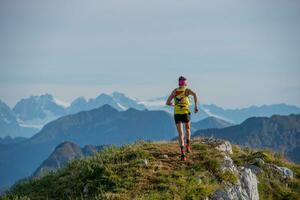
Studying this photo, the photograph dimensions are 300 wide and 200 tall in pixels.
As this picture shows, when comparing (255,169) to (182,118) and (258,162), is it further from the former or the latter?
(182,118)

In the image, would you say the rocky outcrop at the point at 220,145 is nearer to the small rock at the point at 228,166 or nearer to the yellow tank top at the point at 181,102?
the small rock at the point at 228,166

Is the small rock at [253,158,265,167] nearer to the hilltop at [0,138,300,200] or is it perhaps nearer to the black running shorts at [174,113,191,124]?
the hilltop at [0,138,300,200]

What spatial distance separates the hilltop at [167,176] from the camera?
63.4ft

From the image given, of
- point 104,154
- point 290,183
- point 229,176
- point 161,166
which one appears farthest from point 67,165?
point 290,183

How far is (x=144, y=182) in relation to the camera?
1981 centimetres

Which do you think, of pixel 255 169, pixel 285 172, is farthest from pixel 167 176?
pixel 285 172

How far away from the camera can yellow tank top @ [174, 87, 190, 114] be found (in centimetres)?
2234

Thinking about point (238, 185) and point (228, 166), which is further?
point (228, 166)

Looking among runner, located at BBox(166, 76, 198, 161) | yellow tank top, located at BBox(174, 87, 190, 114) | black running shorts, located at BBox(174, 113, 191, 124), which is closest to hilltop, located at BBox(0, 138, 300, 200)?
runner, located at BBox(166, 76, 198, 161)

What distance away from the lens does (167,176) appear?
20.2 meters

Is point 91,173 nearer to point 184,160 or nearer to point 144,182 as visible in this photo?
point 144,182

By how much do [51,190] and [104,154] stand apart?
384 cm

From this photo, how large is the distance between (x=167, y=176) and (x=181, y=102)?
4.02 meters

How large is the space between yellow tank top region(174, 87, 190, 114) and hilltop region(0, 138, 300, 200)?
7.94 feet
